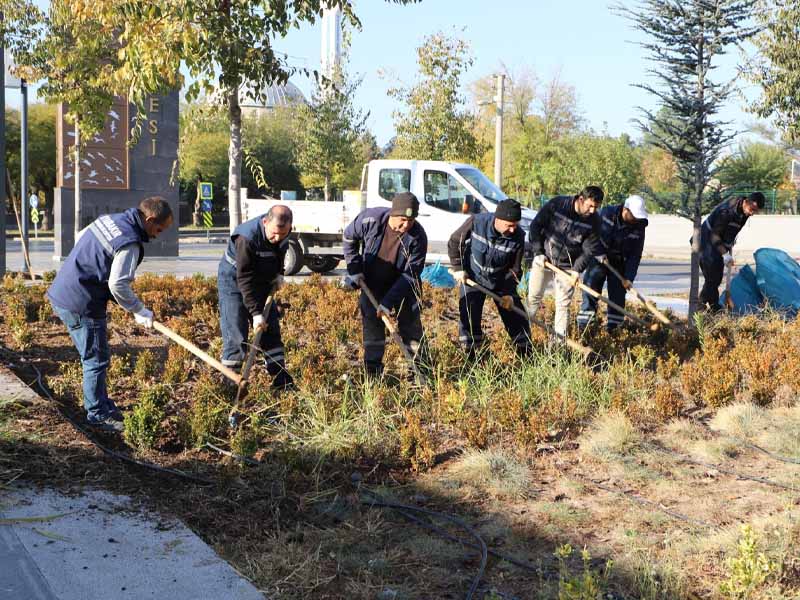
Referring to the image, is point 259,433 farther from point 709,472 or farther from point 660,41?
point 660,41

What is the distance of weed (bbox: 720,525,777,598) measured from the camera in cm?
317

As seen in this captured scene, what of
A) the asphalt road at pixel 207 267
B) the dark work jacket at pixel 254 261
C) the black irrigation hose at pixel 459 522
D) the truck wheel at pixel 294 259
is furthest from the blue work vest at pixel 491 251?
the truck wheel at pixel 294 259

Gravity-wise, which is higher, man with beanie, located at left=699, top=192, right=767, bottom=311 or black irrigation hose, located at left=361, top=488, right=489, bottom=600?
man with beanie, located at left=699, top=192, right=767, bottom=311

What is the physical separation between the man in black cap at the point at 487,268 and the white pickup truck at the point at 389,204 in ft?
22.9

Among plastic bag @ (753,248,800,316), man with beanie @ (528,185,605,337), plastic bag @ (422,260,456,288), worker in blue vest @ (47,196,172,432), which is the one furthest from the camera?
plastic bag @ (422,260,456,288)

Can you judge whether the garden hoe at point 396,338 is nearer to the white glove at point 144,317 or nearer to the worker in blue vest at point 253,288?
the worker in blue vest at point 253,288

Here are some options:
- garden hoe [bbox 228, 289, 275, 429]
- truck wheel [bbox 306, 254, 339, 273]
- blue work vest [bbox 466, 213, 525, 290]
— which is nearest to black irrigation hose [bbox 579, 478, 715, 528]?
garden hoe [bbox 228, 289, 275, 429]

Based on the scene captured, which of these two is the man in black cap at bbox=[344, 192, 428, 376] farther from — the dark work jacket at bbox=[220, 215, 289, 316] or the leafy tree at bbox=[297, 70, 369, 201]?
the leafy tree at bbox=[297, 70, 369, 201]

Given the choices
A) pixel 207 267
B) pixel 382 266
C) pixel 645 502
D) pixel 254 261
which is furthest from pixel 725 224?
pixel 207 267

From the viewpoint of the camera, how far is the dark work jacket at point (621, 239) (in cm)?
945

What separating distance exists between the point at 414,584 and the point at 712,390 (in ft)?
10.3

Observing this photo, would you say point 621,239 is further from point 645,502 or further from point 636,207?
point 645,502

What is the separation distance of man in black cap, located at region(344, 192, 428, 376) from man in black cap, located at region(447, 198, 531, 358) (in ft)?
2.12

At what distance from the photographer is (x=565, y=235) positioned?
27.3ft
